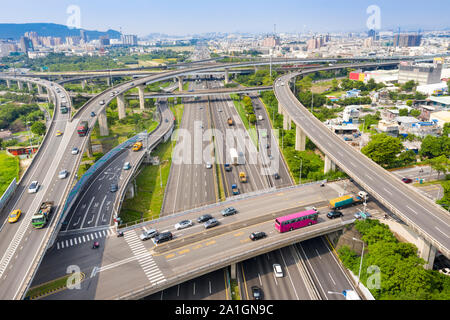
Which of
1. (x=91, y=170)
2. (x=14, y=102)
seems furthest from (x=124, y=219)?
(x=14, y=102)

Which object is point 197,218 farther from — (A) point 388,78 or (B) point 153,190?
(A) point 388,78

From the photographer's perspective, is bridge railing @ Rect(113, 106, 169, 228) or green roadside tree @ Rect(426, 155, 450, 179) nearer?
bridge railing @ Rect(113, 106, 169, 228)

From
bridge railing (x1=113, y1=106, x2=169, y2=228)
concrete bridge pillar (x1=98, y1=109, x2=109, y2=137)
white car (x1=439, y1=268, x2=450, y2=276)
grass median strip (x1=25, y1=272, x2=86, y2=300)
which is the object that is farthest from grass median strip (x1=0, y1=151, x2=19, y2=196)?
white car (x1=439, y1=268, x2=450, y2=276)

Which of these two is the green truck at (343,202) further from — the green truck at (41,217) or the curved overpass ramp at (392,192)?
the green truck at (41,217)

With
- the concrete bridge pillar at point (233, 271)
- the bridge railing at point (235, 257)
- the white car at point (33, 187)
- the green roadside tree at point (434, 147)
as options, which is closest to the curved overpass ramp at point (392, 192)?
the bridge railing at point (235, 257)

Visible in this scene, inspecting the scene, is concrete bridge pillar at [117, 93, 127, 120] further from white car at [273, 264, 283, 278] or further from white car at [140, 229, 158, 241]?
white car at [273, 264, 283, 278]

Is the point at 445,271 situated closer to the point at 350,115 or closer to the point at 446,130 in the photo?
the point at 446,130
